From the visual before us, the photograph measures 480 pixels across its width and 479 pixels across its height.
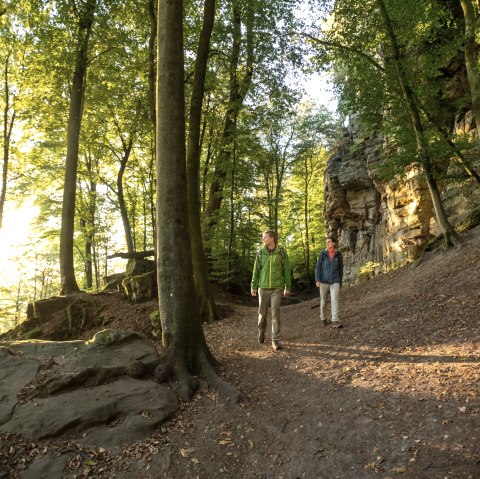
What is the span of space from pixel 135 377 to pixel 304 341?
363 centimetres

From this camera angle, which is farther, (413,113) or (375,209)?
(375,209)

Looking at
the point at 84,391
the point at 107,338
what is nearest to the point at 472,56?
the point at 107,338

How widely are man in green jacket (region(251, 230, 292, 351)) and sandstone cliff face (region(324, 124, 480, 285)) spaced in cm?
882

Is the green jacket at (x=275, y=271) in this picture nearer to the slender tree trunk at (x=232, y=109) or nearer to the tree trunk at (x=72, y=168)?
the slender tree trunk at (x=232, y=109)

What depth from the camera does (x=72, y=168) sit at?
1368 centimetres

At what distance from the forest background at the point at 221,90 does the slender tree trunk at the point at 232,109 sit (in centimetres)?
8

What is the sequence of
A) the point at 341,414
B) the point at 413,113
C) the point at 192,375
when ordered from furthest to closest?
the point at 413,113, the point at 192,375, the point at 341,414

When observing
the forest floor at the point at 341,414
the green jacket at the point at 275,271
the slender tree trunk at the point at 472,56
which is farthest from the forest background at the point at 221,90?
the forest floor at the point at 341,414

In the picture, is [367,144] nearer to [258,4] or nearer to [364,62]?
[364,62]

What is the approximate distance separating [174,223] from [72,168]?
977cm

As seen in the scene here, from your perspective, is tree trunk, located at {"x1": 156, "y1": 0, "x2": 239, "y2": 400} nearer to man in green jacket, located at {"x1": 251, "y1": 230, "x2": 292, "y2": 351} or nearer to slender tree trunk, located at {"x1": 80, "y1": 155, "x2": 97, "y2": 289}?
man in green jacket, located at {"x1": 251, "y1": 230, "x2": 292, "y2": 351}

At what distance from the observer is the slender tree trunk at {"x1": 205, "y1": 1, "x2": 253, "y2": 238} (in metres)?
13.3

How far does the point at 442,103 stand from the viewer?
14500 mm

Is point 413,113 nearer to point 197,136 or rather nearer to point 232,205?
point 197,136
